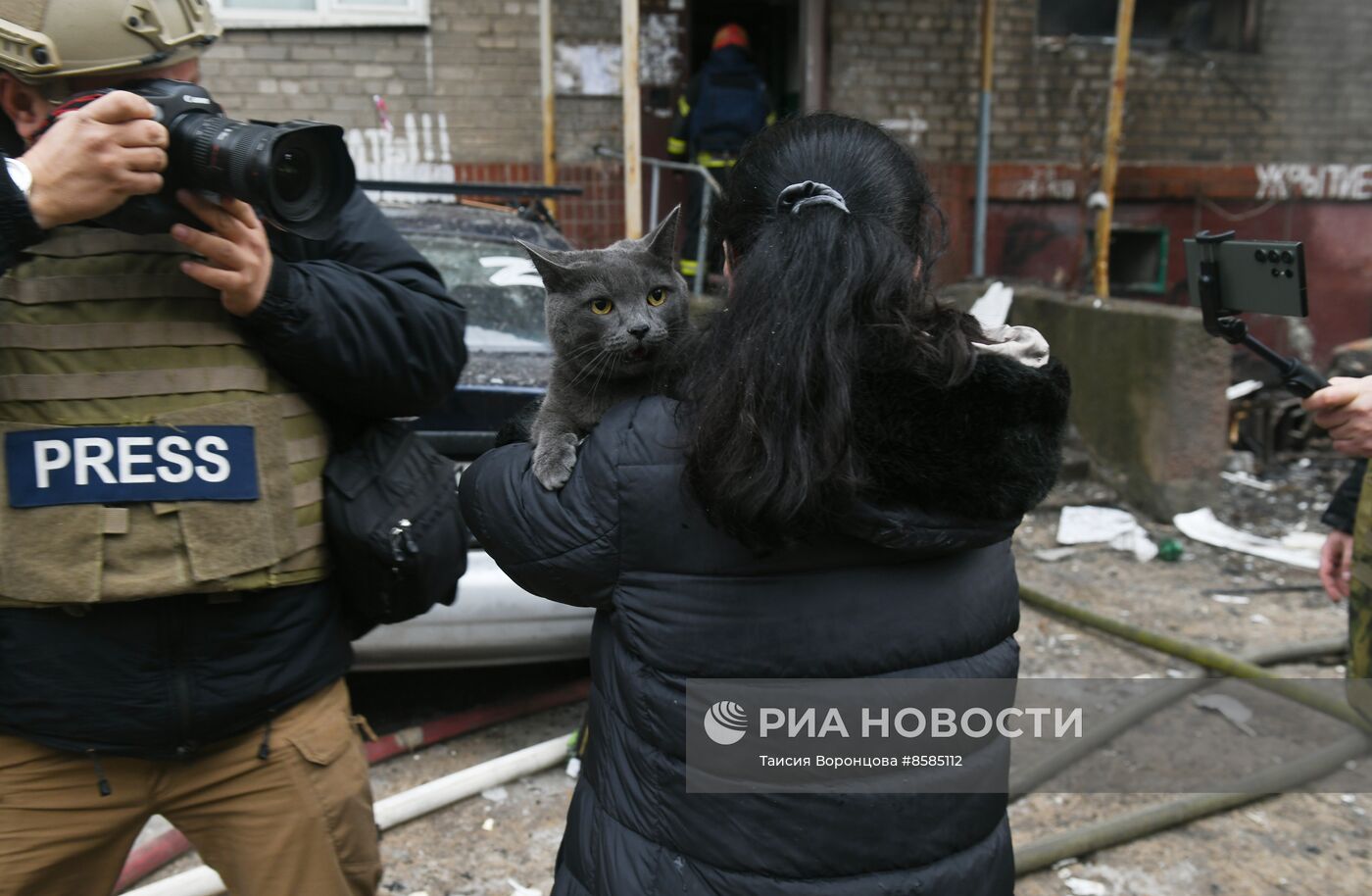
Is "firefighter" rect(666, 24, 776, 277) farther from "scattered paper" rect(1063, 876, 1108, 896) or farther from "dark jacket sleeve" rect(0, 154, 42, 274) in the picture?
"dark jacket sleeve" rect(0, 154, 42, 274)

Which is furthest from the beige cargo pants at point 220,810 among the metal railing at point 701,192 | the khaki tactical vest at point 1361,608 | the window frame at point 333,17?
the window frame at point 333,17

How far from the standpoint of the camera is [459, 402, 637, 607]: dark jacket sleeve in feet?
4.33

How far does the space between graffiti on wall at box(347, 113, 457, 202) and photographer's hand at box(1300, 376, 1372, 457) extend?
713 cm

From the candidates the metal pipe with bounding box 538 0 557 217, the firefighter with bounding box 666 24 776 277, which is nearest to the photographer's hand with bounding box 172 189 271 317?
the metal pipe with bounding box 538 0 557 217

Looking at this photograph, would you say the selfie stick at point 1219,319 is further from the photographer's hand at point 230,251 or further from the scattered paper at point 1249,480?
the scattered paper at point 1249,480

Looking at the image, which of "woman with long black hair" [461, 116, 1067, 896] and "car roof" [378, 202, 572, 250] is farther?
"car roof" [378, 202, 572, 250]

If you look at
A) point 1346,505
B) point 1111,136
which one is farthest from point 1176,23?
point 1346,505

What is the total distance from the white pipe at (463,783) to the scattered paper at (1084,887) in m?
1.50

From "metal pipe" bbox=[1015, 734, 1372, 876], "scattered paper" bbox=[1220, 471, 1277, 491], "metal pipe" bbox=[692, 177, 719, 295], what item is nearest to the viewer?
"metal pipe" bbox=[1015, 734, 1372, 876]

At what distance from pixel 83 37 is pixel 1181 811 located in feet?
10.4

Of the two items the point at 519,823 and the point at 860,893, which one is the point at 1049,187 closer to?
the point at 519,823

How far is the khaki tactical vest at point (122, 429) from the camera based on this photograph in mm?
1480

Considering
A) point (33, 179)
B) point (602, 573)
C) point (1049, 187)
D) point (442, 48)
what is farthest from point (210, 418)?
point (1049, 187)

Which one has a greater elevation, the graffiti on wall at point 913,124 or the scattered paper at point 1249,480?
the graffiti on wall at point 913,124
